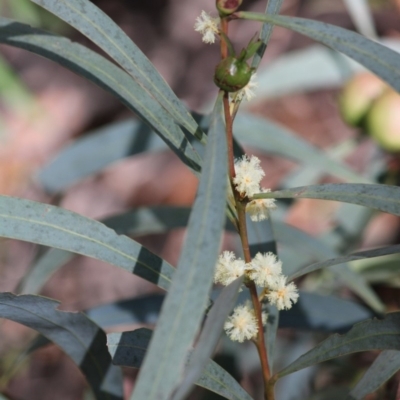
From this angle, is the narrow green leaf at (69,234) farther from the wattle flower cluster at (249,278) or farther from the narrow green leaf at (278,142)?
the narrow green leaf at (278,142)

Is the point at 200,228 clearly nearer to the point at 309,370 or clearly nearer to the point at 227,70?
the point at 227,70

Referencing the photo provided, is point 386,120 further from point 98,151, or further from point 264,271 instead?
point 264,271

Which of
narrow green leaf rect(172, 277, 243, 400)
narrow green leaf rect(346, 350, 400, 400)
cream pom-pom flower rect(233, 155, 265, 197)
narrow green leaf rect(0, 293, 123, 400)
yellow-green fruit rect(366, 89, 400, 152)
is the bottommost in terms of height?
narrow green leaf rect(172, 277, 243, 400)

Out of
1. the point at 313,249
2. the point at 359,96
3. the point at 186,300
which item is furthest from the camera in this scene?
the point at 359,96

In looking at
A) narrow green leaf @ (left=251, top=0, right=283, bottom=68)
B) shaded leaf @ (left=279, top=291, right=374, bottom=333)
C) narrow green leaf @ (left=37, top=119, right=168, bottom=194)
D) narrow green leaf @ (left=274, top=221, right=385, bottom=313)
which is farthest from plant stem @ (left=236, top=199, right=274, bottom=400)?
narrow green leaf @ (left=37, top=119, right=168, bottom=194)

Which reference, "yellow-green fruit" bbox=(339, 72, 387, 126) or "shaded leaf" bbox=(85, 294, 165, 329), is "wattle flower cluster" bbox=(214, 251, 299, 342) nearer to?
"shaded leaf" bbox=(85, 294, 165, 329)

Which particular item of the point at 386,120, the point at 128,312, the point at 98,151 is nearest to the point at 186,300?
the point at 128,312

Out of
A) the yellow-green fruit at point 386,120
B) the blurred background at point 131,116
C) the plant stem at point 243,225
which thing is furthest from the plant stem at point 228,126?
the blurred background at point 131,116
